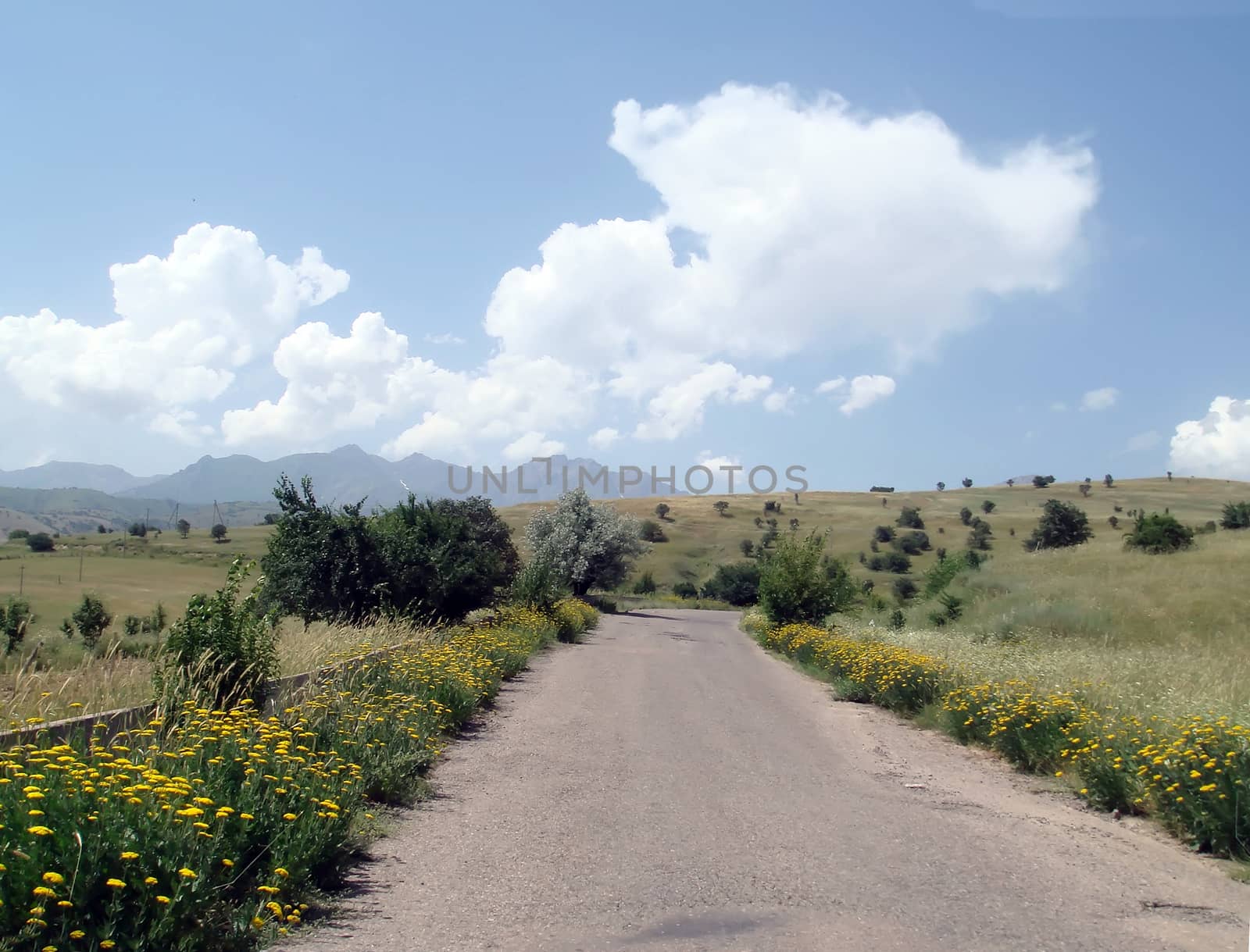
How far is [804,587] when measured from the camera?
29.4m

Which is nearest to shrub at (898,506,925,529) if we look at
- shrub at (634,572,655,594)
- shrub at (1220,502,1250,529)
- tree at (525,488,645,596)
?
shrub at (634,572,655,594)

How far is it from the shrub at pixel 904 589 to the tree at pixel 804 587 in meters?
25.3

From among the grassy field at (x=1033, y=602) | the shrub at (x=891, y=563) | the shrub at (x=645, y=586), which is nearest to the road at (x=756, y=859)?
the grassy field at (x=1033, y=602)

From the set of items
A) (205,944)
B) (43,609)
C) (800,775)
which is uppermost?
(205,944)

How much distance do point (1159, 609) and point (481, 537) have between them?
27.6 meters

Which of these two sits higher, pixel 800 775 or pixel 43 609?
pixel 800 775

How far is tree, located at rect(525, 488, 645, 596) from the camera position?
4684 cm

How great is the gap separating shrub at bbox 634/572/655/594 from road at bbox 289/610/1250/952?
63431mm

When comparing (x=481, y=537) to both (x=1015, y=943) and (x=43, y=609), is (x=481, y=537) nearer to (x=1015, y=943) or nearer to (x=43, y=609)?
(x=43, y=609)

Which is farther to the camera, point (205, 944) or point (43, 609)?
point (43, 609)

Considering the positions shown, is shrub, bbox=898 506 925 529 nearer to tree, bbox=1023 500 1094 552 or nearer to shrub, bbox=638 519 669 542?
shrub, bbox=638 519 669 542

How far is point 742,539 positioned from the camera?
9950cm

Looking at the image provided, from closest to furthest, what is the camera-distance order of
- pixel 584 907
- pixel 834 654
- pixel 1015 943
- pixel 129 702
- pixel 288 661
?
1. pixel 1015 943
2. pixel 584 907
3. pixel 129 702
4. pixel 288 661
5. pixel 834 654

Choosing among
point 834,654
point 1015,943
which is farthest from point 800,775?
point 834,654
